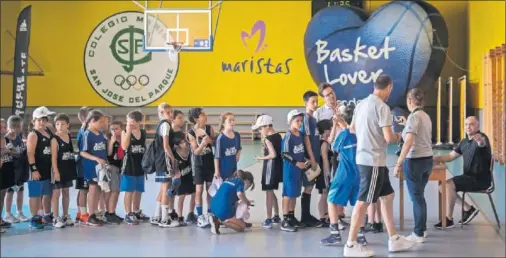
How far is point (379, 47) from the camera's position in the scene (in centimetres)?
1772

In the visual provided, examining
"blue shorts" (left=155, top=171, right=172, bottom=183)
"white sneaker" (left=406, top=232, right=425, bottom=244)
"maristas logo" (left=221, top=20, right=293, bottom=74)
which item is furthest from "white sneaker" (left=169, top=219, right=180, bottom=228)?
"maristas logo" (left=221, top=20, right=293, bottom=74)

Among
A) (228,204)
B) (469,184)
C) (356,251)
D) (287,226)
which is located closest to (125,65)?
(228,204)

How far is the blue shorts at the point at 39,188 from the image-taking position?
7.42 m

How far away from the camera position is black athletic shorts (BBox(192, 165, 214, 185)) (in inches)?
305

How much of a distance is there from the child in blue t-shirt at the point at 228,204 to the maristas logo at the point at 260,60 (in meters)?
14.7

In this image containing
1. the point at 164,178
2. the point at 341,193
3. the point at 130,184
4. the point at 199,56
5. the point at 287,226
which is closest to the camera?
the point at 341,193

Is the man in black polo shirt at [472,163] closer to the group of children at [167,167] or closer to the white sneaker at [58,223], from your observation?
the group of children at [167,167]

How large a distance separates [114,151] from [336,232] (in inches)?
117

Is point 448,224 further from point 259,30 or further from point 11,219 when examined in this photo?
point 259,30

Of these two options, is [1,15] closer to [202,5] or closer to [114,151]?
[202,5]

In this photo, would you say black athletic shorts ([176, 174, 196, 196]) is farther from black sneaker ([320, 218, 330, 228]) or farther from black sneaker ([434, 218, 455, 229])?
black sneaker ([434, 218, 455, 229])

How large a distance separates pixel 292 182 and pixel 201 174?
3.63 ft

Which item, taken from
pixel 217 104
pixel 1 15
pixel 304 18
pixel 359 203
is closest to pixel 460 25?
pixel 304 18

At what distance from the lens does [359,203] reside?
5.89 meters
